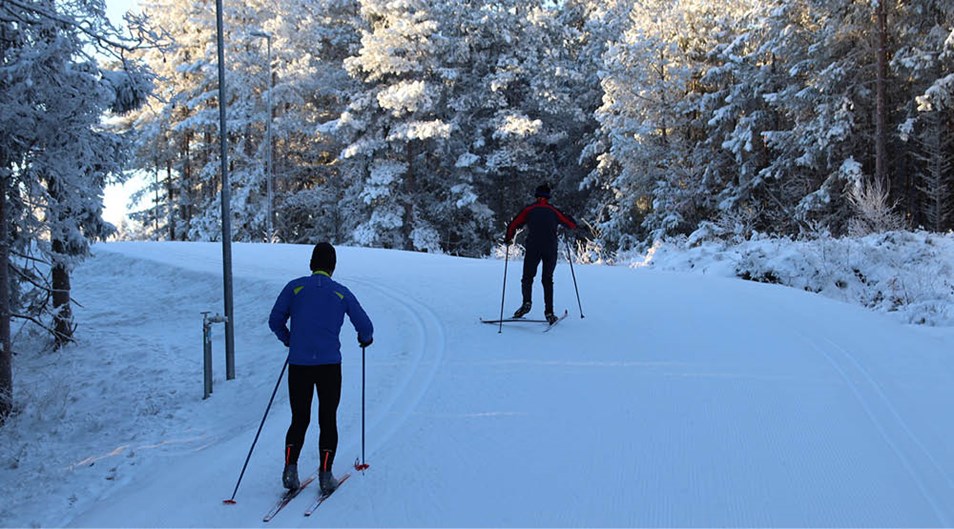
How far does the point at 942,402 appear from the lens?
6383 mm

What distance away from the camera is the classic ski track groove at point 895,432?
181 inches

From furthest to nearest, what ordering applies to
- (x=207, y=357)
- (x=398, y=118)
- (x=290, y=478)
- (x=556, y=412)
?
(x=398, y=118) → (x=207, y=357) → (x=556, y=412) → (x=290, y=478)

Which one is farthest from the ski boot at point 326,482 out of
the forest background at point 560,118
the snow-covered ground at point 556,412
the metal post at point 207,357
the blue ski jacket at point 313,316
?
the forest background at point 560,118

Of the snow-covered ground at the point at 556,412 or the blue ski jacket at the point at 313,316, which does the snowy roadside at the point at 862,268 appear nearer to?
the snow-covered ground at the point at 556,412

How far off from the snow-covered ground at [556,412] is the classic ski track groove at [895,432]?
24 mm

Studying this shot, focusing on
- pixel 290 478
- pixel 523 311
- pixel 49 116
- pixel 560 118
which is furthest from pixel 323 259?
pixel 560 118

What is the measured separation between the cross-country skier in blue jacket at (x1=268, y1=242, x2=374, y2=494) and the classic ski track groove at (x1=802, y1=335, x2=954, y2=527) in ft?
12.9

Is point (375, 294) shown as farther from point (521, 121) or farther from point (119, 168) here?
point (521, 121)

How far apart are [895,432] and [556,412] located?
109 inches

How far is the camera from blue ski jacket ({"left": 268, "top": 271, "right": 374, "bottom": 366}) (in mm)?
4836

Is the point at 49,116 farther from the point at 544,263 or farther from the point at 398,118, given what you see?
the point at 398,118

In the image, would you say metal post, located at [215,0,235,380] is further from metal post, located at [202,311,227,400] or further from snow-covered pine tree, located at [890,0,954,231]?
snow-covered pine tree, located at [890,0,954,231]

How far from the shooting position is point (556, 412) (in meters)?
6.30

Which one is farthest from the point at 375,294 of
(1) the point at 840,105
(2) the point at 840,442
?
(1) the point at 840,105
